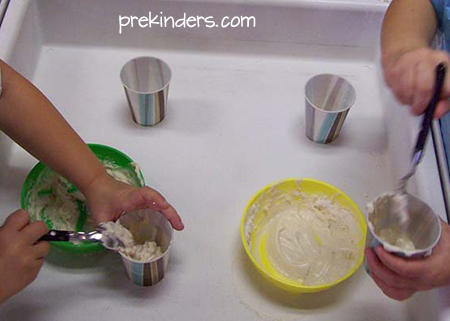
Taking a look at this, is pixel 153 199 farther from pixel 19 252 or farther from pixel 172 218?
pixel 19 252

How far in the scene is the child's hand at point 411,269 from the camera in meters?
0.59

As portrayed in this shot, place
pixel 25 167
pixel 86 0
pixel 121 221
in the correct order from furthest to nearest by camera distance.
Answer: pixel 86 0 → pixel 25 167 → pixel 121 221

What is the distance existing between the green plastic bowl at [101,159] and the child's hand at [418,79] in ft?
1.29

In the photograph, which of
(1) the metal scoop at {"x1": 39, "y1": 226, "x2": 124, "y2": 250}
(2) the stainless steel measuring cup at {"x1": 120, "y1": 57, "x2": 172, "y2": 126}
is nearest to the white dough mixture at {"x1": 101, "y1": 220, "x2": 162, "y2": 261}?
(1) the metal scoop at {"x1": 39, "y1": 226, "x2": 124, "y2": 250}

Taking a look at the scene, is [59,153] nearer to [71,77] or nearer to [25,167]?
[25,167]

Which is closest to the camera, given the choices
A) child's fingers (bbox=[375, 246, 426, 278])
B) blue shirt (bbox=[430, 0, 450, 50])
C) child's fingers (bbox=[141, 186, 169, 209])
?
child's fingers (bbox=[375, 246, 426, 278])

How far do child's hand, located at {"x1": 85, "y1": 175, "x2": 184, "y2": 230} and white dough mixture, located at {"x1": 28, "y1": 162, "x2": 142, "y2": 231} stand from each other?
0.06 m

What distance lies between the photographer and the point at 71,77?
3.19 ft

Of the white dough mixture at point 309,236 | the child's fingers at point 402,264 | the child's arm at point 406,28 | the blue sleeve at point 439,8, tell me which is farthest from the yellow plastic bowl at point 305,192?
the blue sleeve at point 439,8

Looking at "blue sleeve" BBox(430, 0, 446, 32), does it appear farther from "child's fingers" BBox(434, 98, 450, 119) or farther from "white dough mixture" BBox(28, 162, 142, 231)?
"white dough mixture" BBox(28, 162, 142, 231)

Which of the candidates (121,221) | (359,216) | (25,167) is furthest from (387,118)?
(25,167)

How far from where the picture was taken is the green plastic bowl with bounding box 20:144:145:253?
2.32ft

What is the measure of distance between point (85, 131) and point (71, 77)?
0.13m

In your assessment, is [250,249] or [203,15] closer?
[250,249]
